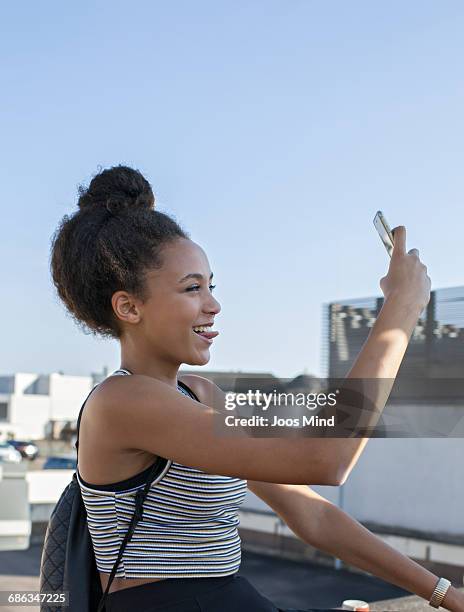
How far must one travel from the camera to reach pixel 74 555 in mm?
1572

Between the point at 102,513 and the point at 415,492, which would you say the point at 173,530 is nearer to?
the point at 102,513

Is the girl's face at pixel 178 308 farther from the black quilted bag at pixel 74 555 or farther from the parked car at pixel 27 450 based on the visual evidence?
the parked car at pixel 27 450

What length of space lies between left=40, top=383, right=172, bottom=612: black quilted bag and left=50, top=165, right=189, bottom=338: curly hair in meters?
0.20

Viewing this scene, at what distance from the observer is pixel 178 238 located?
165 cm

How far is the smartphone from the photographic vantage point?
1.36 meters

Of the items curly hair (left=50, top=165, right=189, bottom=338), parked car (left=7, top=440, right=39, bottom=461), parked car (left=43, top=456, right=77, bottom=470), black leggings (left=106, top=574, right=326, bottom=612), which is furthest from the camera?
parked car (left=7, top=440, right=39, bottom=461)

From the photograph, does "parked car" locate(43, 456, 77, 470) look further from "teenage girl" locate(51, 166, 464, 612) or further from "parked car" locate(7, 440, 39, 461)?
"teenage girl" locate(51, 166, 464, 612)

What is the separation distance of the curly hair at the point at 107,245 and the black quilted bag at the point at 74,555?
0.67ft

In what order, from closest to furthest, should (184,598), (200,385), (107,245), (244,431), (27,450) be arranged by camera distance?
(244,431) < (184,598) < (107,245) < (200,385) < (27,450)

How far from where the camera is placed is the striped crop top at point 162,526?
150cm

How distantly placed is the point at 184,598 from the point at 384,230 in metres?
0.72

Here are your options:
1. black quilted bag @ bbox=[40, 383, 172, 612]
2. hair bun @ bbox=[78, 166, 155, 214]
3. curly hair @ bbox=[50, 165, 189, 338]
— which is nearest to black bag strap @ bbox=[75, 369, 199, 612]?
black quilted bag @ bbox=[40, 383, 172, 612]

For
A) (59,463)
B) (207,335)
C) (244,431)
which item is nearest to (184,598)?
(244,431)

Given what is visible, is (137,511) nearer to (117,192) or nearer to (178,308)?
(178,308)
